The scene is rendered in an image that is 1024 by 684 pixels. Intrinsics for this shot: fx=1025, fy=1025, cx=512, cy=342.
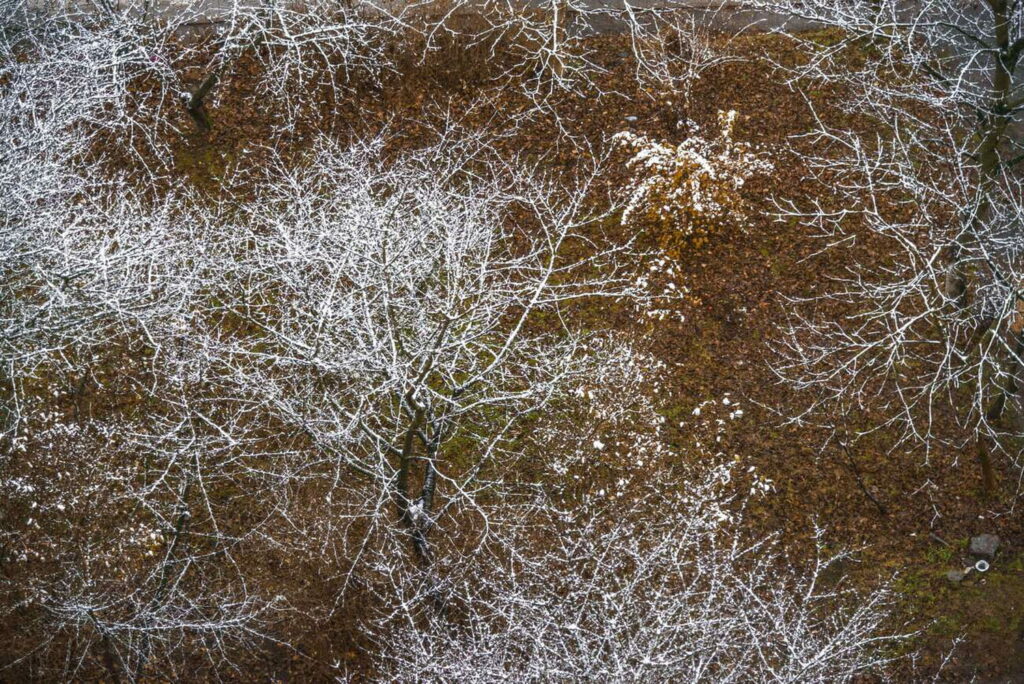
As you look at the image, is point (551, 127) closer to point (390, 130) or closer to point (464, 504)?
point (390, 130)

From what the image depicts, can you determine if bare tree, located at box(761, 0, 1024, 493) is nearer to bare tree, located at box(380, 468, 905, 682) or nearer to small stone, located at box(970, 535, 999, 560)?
small stone, located at box(970, 535, 999, 560)

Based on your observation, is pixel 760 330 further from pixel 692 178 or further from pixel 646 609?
pixel 646 609

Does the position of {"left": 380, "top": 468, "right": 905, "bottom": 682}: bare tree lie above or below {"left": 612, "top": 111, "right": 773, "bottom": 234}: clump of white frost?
below

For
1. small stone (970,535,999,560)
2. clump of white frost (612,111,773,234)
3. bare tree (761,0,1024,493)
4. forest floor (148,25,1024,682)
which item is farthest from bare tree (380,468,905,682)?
clump of white frost (612,111,773,234)

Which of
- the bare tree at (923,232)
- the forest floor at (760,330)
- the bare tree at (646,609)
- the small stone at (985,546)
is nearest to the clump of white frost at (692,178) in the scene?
the forest floor at (760,330)

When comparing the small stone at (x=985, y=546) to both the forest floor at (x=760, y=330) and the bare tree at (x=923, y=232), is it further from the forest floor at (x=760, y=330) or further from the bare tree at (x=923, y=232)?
the bare tree at (x=923, y=232)

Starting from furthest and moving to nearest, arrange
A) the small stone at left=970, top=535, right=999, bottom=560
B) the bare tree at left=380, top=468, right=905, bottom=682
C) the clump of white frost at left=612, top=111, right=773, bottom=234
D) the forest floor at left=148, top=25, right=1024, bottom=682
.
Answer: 1. the clump of white frost at left=612, top=111, right=773, bottom=234
2. the small stone at left=970, top=535, right=999, bottom=560
3. the forest floor at left=148, top=25, right=1024, bottom=682
4. the bare tree at left=380, top=468, right=905, bottom=682

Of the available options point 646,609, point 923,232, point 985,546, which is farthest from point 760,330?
point 646,609
